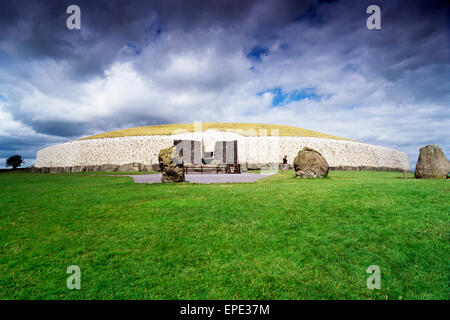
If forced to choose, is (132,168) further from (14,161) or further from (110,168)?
(14,161)

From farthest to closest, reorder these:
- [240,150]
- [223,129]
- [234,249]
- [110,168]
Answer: [223,129], [240,150], [110,168], [234,249]

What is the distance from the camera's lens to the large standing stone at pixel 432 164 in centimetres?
1323

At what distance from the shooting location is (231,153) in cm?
4378

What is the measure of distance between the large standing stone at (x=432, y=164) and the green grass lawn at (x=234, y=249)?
7040 mm

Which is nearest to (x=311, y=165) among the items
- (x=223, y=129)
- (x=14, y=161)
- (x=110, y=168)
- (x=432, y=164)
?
(x=432, y=164)

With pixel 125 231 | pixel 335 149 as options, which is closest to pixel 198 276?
pixel 125 231

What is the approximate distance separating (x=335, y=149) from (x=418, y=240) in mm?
44266

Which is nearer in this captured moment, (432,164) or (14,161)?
(432,164)

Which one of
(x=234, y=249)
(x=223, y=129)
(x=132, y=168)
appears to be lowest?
(x=234, y=249)

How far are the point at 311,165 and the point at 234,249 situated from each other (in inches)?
464

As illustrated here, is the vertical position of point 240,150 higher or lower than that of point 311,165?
higher

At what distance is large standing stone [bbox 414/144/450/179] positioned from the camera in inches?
521

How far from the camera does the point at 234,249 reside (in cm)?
472
